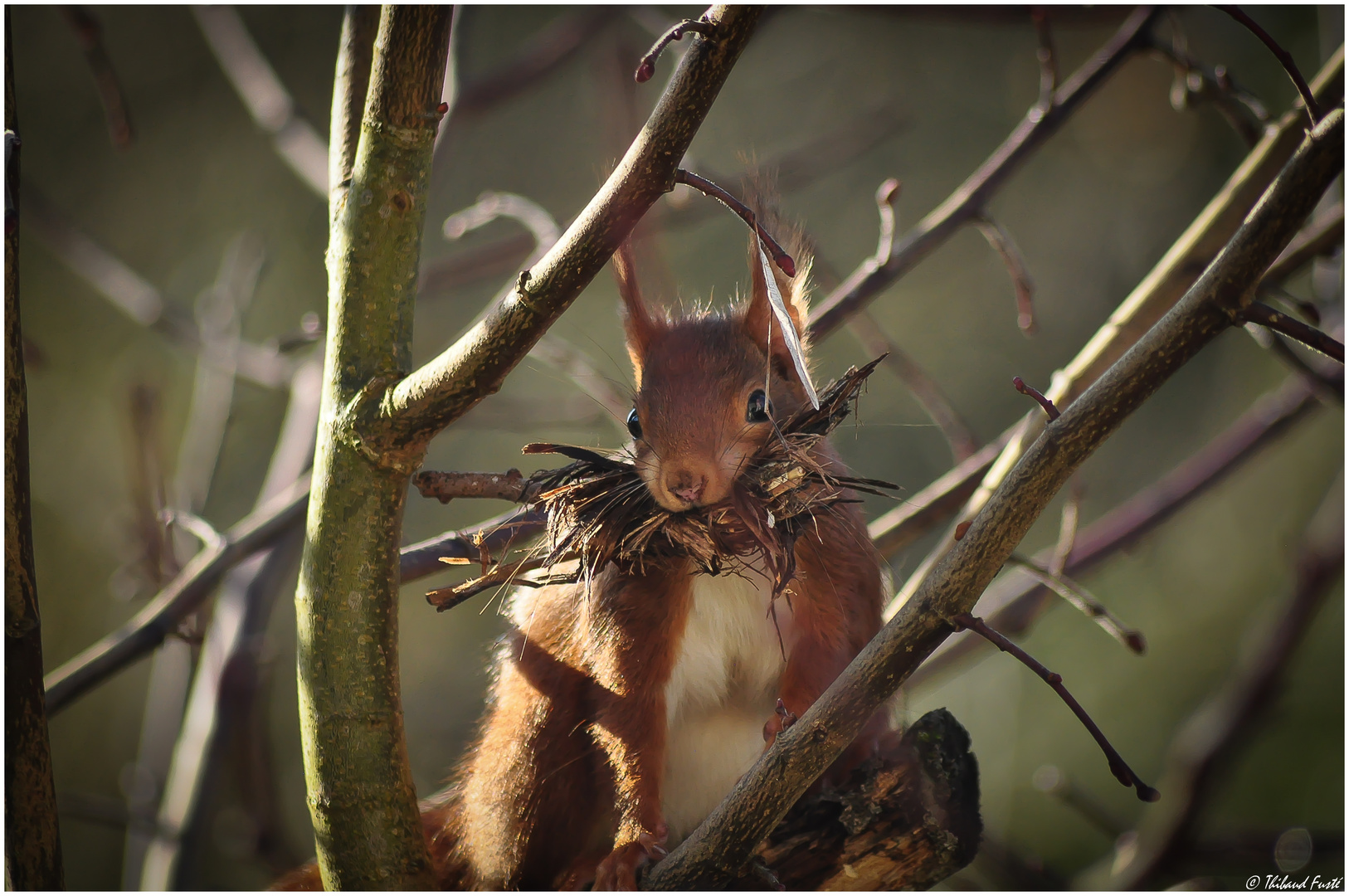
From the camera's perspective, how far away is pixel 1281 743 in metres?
3.87

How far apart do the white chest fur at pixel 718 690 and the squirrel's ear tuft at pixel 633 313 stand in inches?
14.8

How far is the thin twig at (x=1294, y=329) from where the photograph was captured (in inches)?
31.3

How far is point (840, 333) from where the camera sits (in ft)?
15.4

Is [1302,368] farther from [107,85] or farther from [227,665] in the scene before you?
[227,665]

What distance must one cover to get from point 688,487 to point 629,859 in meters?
0.49

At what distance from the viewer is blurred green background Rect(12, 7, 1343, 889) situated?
394 cm

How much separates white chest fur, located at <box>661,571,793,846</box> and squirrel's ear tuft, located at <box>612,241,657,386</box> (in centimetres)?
37

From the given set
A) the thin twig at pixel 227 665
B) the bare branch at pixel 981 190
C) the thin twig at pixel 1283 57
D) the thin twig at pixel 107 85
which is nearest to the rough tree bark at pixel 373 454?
the thin twig at pixel 107 85

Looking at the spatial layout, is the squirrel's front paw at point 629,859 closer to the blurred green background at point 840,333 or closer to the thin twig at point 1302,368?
the thin twig at point 1302,368

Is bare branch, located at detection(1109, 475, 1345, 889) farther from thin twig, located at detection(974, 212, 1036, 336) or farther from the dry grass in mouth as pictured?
the dry grass in mouth

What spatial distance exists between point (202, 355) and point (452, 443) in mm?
2240

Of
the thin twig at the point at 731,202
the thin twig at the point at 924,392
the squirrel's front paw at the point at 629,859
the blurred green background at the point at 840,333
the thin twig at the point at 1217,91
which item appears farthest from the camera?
the blurred green background at the point at 840,333

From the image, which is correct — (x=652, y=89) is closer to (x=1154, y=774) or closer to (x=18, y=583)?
(x=18, y=583)

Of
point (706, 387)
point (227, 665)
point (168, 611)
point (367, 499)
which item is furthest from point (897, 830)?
point (227, 665)
